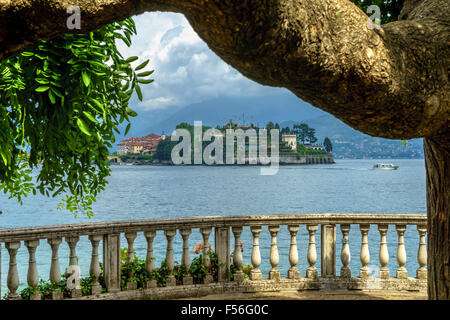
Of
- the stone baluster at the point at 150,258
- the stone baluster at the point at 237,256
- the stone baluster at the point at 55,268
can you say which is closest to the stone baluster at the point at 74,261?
the stone baluster at the point at 55,268

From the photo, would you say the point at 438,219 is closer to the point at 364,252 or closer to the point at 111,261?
the point at 364,252

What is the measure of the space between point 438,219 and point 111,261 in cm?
433

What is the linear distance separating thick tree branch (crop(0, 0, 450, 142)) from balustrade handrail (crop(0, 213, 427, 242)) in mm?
3594

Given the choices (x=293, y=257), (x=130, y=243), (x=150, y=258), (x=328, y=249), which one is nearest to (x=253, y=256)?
(x=293, y=257)

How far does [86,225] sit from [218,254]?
207 centimetres

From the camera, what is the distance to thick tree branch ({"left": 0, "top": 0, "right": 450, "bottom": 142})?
74.7 inches

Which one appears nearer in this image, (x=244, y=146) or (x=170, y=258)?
(x=170, y=258)

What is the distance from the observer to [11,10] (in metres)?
1.78

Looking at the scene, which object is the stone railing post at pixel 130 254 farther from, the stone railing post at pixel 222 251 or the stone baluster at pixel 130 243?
the stone railing post at pixel 222 251

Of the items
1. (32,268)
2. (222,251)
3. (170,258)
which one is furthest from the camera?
(222,251)

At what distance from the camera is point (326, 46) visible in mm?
2279

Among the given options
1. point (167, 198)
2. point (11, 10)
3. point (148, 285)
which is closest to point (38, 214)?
point (167, 198)

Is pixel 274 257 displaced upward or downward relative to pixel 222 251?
downward

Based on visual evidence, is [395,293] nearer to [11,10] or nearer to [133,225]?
[133,225]
